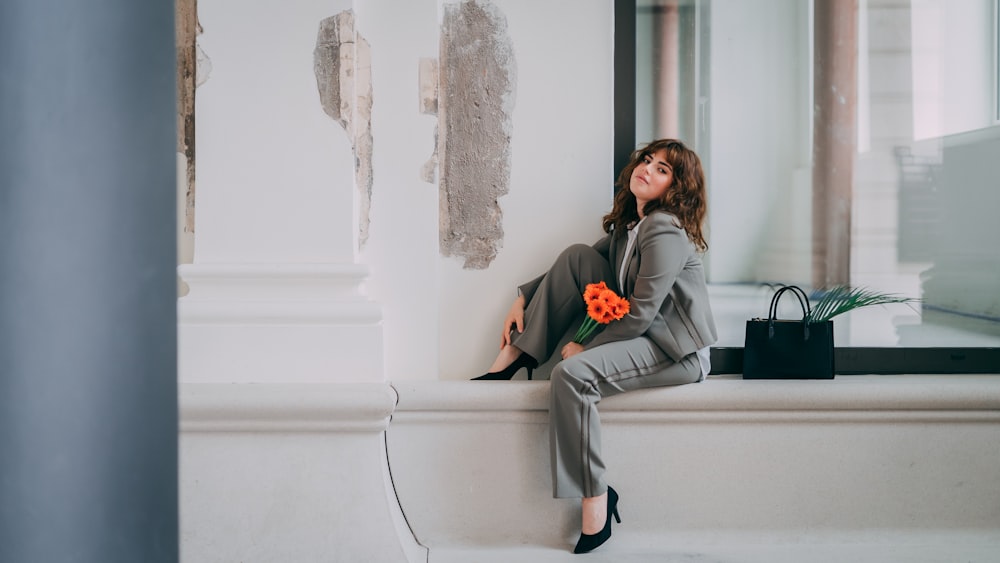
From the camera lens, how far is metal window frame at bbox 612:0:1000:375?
2.63 m

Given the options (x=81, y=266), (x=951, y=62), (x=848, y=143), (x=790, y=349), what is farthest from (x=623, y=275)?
(x=81, y=266)

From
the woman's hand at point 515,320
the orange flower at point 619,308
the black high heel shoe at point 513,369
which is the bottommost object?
the black high heel shoe at point 513,369

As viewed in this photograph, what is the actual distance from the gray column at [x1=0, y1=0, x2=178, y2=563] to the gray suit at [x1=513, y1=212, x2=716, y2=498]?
2.07 metres

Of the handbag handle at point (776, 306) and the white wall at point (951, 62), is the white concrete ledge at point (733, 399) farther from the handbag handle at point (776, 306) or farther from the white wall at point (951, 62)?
the white wall at point (951, 62)

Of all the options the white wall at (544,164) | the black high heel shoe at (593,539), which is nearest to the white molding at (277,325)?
the white wall at (544,164)

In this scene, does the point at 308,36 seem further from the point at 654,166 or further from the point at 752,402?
the point at 752,402

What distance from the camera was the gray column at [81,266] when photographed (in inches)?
6.0

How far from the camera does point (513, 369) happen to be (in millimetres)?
2496

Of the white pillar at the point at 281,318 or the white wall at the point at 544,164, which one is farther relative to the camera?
the white wall at the point at 544,164

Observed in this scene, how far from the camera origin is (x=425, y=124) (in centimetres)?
250

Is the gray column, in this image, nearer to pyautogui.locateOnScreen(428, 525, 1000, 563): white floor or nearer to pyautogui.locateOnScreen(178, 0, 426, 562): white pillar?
pyautogui.locateOnScreen(178, 0, 426, 562): white pillar

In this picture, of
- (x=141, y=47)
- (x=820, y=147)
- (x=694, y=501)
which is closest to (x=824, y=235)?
(x=820, y=147)

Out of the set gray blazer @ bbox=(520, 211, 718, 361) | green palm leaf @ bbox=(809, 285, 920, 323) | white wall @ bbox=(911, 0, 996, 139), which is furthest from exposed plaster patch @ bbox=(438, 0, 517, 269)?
white wall @ bbox=(911, 0, 996, 139)

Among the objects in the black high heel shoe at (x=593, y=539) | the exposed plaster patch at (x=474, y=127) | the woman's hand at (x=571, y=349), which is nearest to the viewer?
the black high heel shoe at (x=593, y=539)
